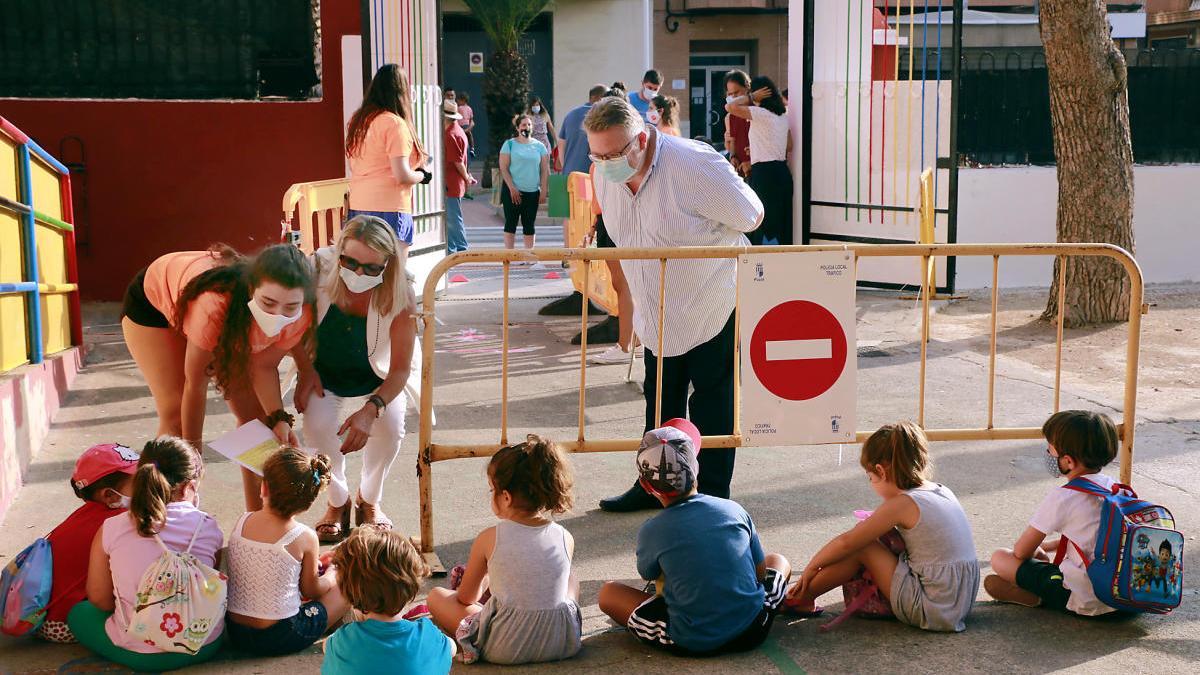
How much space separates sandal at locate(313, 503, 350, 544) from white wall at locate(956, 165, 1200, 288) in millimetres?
8388

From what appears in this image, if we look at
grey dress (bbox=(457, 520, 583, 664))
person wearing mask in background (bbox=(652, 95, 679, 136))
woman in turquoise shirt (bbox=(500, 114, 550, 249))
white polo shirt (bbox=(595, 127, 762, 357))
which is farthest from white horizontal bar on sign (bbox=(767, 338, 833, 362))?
woman in turquoise shirt (bbox=(500, 114, 550, 249))

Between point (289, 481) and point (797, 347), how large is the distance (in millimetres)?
2080

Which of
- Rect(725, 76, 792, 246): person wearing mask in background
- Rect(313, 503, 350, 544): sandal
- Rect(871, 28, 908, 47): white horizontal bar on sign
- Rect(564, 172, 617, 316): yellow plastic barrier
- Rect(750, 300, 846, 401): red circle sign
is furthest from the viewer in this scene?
Rect(725, 76, 792, 246): person wearing mask in background

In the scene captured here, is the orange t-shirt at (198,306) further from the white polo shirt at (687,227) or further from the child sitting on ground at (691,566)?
the child sitting on ground at (691,566)

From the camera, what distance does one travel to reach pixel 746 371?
5.00m

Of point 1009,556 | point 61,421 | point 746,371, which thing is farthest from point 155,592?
point 61,421

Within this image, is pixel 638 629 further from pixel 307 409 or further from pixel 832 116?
pixel 832 116

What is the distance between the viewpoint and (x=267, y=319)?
4711 millimetres

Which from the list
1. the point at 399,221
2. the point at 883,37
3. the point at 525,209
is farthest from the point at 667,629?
the point at 525,209

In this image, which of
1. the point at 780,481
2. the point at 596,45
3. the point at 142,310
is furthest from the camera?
the point at 596,45

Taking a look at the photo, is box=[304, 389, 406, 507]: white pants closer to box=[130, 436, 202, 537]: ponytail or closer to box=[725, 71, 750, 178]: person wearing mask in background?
box=[130, 436, 202, 537]: ponytail

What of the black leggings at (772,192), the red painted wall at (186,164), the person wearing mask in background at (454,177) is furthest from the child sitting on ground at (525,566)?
the person wearing mask in background at (454,177)

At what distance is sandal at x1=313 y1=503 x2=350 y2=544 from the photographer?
526 cm

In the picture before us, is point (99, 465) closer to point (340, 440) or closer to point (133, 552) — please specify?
point (133, 552)
